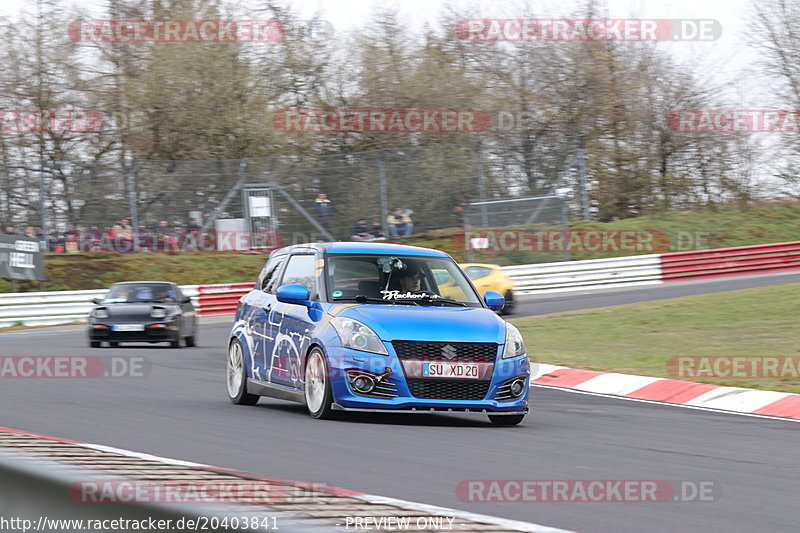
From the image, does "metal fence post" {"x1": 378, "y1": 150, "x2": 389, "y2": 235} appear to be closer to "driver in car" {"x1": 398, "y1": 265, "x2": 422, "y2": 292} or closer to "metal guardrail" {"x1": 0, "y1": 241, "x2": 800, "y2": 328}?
"metal guardrail" {"x1": 0, "y1": 241, "x2": 800, "y2": 328}

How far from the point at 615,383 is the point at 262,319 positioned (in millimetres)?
4754

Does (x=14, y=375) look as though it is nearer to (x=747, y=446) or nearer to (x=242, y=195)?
(x=747, y=446)

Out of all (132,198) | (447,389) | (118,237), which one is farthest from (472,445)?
(118,237)

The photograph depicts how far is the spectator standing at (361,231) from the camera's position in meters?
31.0

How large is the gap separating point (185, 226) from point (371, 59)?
1366cm

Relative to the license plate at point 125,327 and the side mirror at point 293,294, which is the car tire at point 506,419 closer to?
the side mirror at point 293,294

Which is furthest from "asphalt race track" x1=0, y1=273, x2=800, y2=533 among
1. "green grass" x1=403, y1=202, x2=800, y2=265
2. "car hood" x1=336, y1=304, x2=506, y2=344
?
"green grass" x1=403, y1=202, x2=800, y2=265

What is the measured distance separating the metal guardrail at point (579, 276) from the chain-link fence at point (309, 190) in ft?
5.76

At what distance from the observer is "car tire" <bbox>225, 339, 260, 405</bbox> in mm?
11250

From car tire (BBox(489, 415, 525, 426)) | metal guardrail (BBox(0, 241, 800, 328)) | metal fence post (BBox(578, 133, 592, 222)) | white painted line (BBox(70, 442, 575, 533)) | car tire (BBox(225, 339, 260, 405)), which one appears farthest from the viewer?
metal fence post (BBox(578, 133, 592, 222))

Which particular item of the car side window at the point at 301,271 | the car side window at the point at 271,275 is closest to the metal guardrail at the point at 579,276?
the car side window at the point at 271,275

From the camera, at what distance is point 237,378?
11.4m

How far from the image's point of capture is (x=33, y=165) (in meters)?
29.5

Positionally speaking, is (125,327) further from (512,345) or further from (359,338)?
(512,345)
